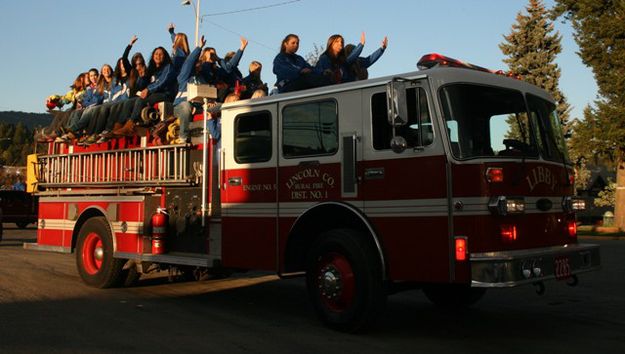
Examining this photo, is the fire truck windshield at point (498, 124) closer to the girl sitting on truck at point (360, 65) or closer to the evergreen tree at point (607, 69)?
the girl sitting on truck at point (360, 65)

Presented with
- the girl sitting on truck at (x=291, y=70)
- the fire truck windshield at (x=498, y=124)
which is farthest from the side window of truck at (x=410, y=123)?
the girl sitting on truck at (x=291, y=70)

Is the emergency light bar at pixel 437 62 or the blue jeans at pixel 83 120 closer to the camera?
the emergency light bar at pixel 437 62

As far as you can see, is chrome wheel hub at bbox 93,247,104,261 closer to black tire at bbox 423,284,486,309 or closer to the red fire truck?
the red fire truck

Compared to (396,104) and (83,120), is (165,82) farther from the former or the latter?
(396,104)

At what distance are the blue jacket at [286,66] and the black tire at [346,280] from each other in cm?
279

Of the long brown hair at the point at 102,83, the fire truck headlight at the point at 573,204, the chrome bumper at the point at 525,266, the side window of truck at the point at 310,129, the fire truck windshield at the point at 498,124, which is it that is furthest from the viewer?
the long brown hair at the point at 102,83

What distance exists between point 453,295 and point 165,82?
5.28 m

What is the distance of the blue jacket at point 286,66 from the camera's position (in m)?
8.41

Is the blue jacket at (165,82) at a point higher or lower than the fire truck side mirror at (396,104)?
higher

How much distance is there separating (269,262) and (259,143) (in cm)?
137

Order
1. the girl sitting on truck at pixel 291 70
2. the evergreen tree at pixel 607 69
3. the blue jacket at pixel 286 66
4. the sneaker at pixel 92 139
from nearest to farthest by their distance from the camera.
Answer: the girl sitting on truck at pixel 291 70, the blue jacket at pixel 286 66, the sneaker at pixel 92 139, the evergreen tree at pixel 607 69

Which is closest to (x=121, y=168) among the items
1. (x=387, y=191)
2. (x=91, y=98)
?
(x=91, y=98)

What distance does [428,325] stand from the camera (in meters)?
6.88

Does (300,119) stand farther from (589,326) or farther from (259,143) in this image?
(589,326)
